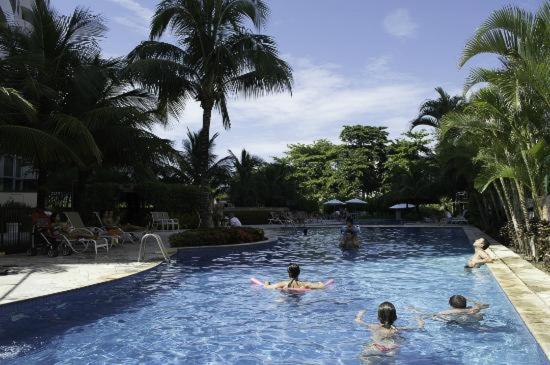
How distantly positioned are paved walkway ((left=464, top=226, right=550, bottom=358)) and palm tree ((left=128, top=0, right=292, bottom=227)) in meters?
8.71

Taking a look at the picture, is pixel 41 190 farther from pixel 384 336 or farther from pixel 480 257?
pixel 384 336

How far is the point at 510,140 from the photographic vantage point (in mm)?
12023

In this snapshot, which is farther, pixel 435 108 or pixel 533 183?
pixel 435 108

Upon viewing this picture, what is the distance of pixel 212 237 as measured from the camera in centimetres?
1583

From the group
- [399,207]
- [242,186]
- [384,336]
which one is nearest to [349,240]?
[384,336]

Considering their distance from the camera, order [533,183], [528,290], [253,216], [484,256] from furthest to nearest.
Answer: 1. [253,216]
2. [484,256]
3. [533,183]
4. [528,290]

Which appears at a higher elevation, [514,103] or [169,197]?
[514,103]

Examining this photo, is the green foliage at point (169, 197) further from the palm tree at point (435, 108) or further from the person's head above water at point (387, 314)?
the person's head above water at point (387, 314)

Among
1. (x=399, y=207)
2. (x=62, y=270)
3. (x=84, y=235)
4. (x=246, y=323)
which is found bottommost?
(x=246, y=323)

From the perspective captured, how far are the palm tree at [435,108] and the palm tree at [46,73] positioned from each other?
20.0m

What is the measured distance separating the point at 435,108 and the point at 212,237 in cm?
1926

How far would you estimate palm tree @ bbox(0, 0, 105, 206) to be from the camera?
1298cm

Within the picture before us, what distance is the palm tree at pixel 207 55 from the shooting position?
15898mm

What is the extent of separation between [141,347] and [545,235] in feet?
25.6
